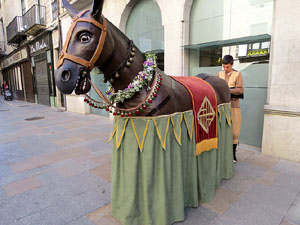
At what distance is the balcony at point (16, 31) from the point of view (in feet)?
52.2

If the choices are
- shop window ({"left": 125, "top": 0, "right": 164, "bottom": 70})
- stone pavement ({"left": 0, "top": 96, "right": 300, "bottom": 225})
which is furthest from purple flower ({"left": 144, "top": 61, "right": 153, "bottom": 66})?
shop window ({"left": 125, "top": 0, "right": 164, "bottom": 70})

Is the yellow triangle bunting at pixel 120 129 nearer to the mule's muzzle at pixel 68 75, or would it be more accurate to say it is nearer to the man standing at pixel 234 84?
the mule's muzzle at pixel 68 75

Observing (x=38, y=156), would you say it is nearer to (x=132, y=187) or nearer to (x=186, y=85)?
(x=132, y=187)

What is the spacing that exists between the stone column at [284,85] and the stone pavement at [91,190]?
0.39 metres

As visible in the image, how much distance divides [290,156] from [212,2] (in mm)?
4149

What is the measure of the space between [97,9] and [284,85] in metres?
3.73

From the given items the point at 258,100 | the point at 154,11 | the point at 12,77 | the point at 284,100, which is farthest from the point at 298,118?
the point at 12,77

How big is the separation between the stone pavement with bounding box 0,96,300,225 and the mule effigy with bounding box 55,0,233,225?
0.37 meters

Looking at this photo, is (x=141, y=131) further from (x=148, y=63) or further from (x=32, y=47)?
(x=32, y=47)

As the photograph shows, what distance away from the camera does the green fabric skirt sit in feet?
6.29

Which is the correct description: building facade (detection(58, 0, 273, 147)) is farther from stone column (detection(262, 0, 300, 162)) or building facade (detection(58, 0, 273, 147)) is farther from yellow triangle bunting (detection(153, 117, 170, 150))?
yellow triangle bunting (detection(153, 117, 170, 150))

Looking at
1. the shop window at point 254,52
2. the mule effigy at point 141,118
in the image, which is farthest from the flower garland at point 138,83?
the shop window at point 254,52

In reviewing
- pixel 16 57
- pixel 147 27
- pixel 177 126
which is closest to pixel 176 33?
pixel 147 27

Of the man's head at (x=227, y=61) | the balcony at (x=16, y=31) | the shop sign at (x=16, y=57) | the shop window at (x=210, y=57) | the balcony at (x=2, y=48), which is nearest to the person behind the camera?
the man's head at (x=227, y=61)
